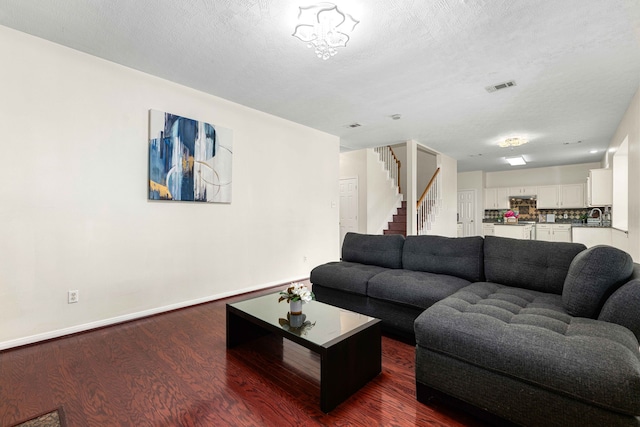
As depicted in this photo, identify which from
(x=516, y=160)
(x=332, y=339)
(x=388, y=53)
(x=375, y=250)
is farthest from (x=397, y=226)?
(x=332, y=339)

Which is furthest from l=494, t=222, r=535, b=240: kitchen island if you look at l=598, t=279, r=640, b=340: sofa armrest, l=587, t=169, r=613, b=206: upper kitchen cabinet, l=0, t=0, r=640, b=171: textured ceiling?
l=598, t=279, r=640, b=340: sofa armrest

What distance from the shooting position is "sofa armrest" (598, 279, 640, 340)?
1.57 metres

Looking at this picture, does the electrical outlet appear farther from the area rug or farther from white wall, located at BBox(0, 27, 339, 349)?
the area rug

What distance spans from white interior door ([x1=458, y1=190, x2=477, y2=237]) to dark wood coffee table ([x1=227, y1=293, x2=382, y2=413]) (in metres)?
9.20

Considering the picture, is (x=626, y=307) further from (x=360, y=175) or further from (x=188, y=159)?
(x=360, y=175)

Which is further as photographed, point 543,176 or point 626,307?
point 543,176

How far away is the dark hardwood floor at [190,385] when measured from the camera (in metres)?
1.64

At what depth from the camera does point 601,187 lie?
5.73 metres

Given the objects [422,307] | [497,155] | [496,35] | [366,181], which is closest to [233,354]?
[422,307]

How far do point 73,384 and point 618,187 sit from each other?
26.5 feet

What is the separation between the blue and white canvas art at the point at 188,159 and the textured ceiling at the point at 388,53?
1.63 feet

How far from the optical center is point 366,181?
718 cm

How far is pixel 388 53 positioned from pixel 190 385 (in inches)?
126

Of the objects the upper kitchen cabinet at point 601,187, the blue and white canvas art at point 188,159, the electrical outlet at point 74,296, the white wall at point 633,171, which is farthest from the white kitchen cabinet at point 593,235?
the electrical outlet at point 74,296
